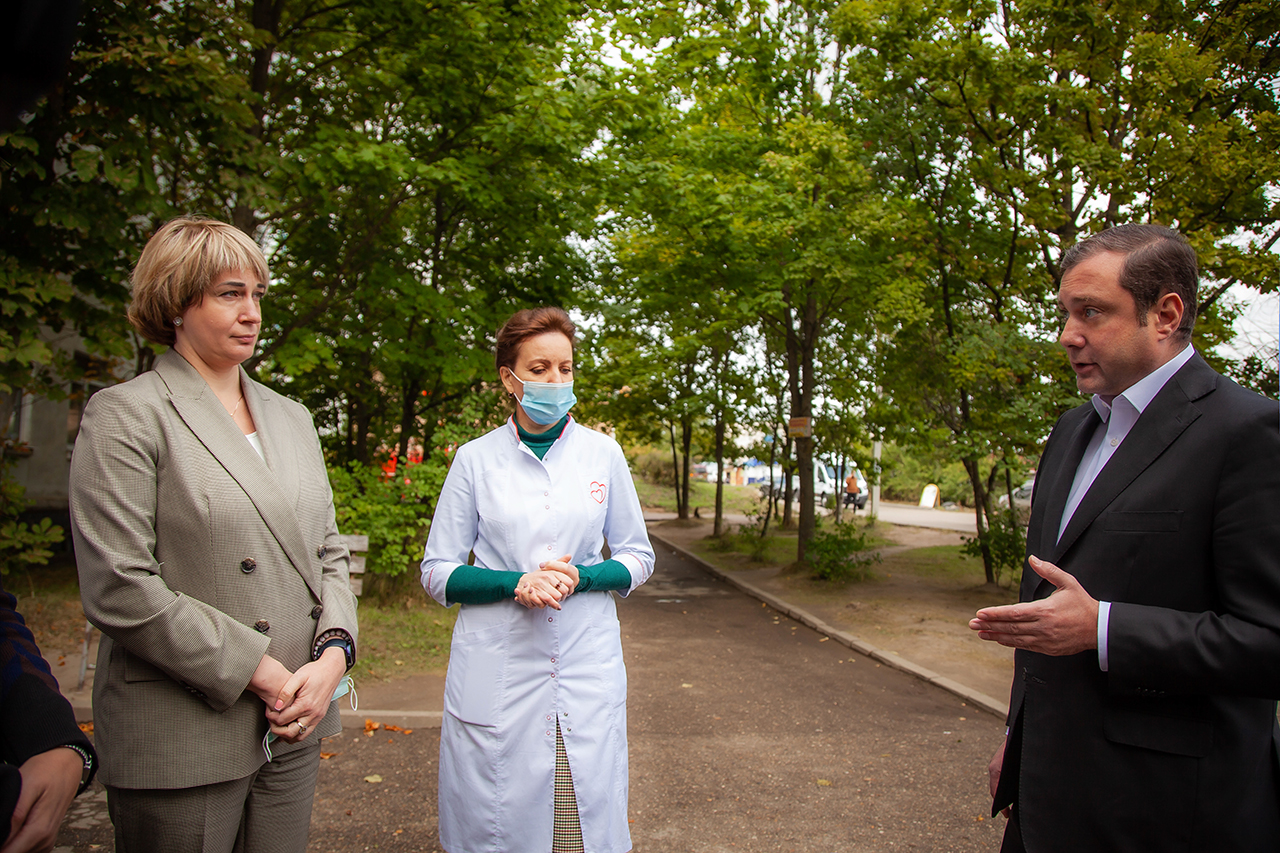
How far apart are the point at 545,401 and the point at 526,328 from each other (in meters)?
0.29

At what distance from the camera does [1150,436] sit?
1923 mm

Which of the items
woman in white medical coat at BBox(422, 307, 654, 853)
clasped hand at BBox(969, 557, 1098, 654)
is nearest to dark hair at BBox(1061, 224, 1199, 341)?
clasped hand at BBox(969, 557, 1098, 654)

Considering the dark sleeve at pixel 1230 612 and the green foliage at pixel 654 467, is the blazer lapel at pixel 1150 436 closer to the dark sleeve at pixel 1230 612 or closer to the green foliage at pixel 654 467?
the dark sleeve at pixel 1230 612

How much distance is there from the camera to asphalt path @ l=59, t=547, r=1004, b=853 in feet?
14.5

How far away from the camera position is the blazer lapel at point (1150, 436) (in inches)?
74.7

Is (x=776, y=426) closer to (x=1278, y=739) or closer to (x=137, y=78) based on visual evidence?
(x=137, y=78)

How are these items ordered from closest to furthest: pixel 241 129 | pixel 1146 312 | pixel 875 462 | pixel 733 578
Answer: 1. pixel 1146 312
2. pixel 241 129
3. pixel 733 578
4. pixel 875 462

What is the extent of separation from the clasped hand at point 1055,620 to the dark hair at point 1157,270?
72 cm

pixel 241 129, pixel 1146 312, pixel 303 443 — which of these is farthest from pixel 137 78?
pixel 1146 312

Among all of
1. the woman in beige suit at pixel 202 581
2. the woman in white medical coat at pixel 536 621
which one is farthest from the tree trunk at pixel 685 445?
the woman in beige suit at pixel 202 581

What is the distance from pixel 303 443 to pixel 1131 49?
361 inches

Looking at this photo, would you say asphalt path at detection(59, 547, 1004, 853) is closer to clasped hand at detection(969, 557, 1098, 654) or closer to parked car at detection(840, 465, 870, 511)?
clasped hand at detection(969, 557, 1098, 654)

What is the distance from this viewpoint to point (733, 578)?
49.2 feet

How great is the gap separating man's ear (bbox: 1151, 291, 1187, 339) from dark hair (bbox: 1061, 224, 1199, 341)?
0.04ft
